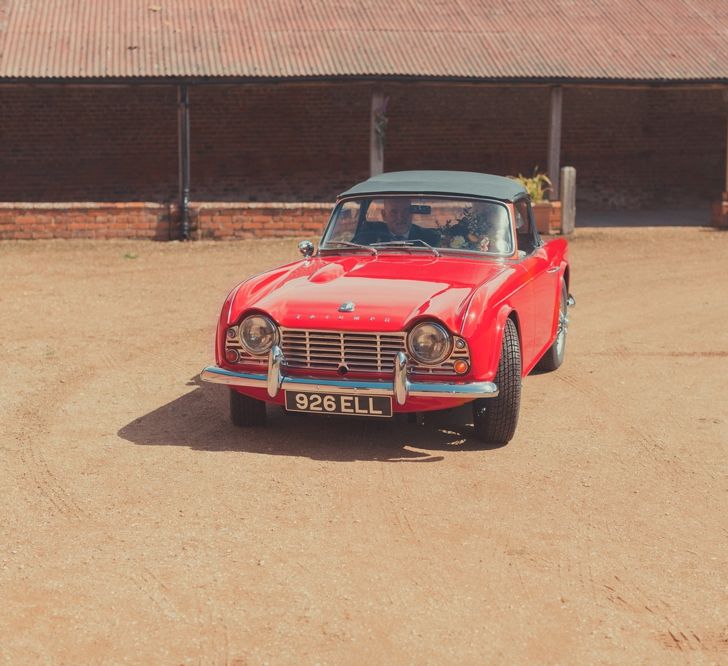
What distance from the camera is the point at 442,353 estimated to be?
20.6 feet

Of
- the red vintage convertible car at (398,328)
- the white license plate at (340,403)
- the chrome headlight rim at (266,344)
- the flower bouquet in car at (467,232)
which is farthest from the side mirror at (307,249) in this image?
the white license plate at (340,403)

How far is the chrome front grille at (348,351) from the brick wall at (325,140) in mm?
13774

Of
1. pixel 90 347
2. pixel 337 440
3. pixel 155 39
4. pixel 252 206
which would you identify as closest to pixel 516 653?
pixel 337 440

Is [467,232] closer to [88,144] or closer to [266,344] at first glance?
[266,344]

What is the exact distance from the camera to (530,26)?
18.9 metres

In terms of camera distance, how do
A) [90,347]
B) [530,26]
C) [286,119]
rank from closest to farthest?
[90,347]
[530,26]
[286,119]

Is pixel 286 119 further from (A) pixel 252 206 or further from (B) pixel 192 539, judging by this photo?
(B) pixel 192 539

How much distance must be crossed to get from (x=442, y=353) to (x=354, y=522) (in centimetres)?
128

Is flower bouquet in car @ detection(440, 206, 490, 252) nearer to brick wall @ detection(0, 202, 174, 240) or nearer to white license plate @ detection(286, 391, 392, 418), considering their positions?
white license plate @ detection(286, 391, 392, 418)

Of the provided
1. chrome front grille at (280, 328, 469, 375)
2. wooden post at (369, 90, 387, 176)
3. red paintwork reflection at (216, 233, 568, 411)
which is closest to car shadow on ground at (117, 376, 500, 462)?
red paintwork reflection at (216, 233, 568, 411)

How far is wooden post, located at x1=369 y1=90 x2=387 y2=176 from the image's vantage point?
17641mm

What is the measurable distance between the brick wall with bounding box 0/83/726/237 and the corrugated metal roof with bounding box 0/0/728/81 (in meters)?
1.61

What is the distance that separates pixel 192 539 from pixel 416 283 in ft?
7.50

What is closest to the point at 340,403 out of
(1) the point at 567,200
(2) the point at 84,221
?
(2) the point at 84,221
